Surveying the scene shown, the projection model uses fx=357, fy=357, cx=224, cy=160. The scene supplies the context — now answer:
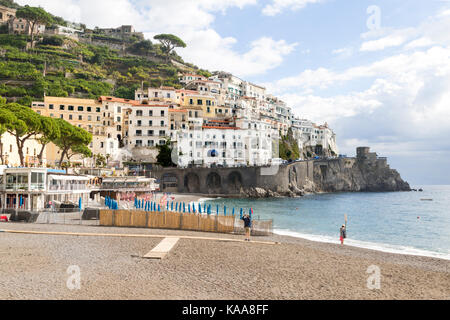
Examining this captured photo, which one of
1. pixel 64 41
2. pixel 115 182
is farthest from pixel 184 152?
pixel 64 41

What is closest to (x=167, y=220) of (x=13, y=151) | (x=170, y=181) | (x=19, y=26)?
(x=13, y=151)

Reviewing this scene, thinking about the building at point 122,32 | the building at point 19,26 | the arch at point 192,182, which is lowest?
the arch at point 192,182

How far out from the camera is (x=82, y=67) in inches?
4761

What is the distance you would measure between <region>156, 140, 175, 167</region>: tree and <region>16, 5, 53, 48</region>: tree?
74421mm

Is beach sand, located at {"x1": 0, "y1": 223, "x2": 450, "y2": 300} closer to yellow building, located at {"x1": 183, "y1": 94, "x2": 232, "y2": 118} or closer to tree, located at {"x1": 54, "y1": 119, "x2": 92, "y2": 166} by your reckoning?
tree, located at {"x1": 54, "y1": 119, "x2": 92, "y2": 166}

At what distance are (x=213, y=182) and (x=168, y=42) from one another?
90773mm

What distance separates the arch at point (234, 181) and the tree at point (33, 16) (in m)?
87.0

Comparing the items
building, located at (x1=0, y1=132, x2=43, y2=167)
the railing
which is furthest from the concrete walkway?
building, located at (x1=0, y1=132, x2=43, y2=167)

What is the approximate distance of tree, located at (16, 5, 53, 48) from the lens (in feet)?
407

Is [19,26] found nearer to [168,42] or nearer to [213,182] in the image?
[168,42]

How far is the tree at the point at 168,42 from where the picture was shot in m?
153

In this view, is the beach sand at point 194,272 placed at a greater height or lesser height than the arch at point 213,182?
lesser

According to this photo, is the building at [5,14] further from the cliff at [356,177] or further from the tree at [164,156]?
the cliff at [356,177]

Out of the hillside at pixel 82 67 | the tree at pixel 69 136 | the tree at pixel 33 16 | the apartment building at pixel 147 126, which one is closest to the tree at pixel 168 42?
the hillside at pixel 82 67
